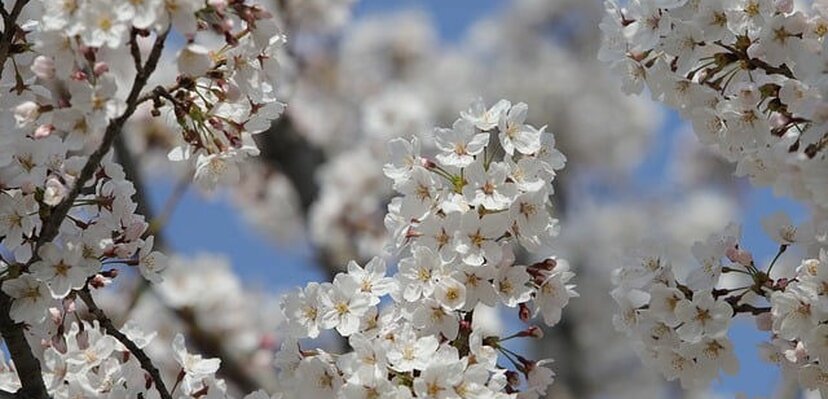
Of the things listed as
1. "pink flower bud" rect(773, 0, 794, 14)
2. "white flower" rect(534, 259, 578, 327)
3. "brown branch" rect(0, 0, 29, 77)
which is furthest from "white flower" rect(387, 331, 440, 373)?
"pink flower bud" rect(773, 0, 794, 14)

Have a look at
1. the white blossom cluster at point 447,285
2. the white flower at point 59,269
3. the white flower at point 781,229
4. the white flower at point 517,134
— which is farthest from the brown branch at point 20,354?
the white flower at point 781,229

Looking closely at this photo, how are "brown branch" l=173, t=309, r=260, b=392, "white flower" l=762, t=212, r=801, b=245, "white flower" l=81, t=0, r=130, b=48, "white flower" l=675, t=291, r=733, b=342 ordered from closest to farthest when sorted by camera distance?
"white flower" l=81, t=0, r=130, b=48 → "white flower" l=675, t=291, r=733, b=342 → "white flower" l=762, t=212, r=801, b=245 → "brown branch" l=173, t=309, r=260, b=392

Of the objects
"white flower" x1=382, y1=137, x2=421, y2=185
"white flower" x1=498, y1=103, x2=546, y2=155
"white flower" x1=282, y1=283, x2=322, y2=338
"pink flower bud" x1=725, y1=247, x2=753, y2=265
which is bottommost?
"white flower" x1=282, y1=283, x2=322, y2=338

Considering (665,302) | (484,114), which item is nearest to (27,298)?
(484,114)

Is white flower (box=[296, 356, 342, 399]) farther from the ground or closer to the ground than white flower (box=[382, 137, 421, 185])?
closer to the ground

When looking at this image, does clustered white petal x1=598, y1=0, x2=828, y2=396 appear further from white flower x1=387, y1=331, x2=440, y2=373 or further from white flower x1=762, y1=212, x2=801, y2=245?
white flower x1=387, y1=331, x2=440, y2=373
